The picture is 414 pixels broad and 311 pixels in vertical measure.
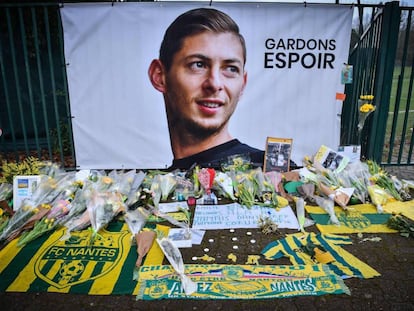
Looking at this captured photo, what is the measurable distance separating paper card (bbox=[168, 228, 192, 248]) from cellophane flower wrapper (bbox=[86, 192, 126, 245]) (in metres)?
0.66

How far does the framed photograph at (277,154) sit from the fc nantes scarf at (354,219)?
1056 mm

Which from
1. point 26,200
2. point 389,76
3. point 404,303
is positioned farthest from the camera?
point 389,76

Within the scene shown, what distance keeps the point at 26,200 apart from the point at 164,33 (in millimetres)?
2729

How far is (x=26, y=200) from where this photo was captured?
3.56 metres

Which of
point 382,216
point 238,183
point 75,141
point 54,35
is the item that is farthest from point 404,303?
point 54,35

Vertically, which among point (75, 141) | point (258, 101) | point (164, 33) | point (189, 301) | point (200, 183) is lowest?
point (189, 301)

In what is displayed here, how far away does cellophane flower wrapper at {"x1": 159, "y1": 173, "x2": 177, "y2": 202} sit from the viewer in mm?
4113

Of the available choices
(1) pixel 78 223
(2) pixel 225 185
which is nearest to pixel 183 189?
(2) pixel 225 185

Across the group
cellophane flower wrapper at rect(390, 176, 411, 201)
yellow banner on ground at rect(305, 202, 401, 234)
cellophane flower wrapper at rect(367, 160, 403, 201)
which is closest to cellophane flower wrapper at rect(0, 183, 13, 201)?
yellow banner on ground at rect(305, 202, 401, 234)

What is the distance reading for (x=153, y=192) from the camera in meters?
4.05

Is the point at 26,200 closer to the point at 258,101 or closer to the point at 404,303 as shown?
the point at 258,101

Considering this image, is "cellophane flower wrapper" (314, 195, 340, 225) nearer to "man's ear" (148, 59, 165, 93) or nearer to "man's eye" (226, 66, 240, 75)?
"man's eye" (226, 66, 240, 75)

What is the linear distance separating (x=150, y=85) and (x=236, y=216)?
2.24 metres

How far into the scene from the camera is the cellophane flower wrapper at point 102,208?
10.8ft
